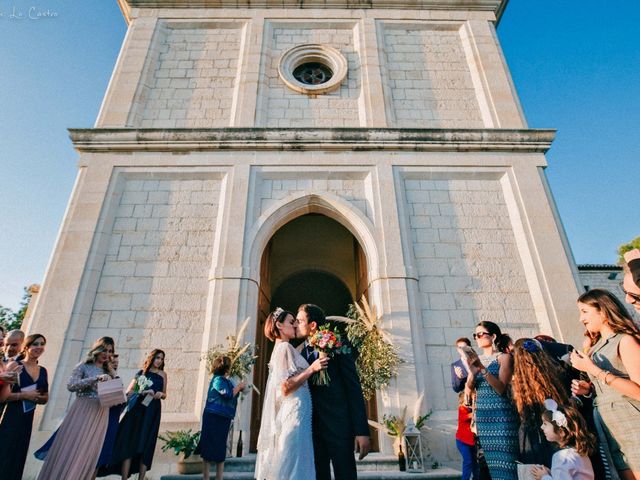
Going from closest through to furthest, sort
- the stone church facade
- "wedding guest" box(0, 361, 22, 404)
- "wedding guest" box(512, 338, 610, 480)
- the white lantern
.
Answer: "wedding guest" box(512, 338, 610, 480), "wedding guest" box(0, 361, 22, 404), the white lantern, the stone church facade

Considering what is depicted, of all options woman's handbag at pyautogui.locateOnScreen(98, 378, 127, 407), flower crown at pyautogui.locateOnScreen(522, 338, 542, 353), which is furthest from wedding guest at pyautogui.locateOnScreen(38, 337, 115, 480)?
flower crown at pyautogui.locateOnScreen(522, 338, 542, 353)

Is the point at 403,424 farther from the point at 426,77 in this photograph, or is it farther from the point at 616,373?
the point at 426,77

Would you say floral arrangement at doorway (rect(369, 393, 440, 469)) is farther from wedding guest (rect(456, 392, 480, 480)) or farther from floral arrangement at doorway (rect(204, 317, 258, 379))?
floral arrangement at doorway (rect(204, 317, 258, 379))

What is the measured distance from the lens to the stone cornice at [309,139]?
854cm

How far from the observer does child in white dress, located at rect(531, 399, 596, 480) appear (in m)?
2.34

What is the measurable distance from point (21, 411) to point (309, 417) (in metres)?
3.46

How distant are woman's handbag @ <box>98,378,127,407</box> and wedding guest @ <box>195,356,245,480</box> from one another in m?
1.08

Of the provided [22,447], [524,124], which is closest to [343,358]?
[22,447]

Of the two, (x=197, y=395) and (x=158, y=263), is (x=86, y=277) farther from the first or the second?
(x=197, y=395)

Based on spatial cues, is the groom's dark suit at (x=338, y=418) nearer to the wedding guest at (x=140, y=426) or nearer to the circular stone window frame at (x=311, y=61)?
the wedding guest at (x=140, y=426)

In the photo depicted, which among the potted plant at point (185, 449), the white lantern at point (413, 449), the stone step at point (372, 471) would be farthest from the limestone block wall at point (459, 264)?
the potted plant at point (185, 449)

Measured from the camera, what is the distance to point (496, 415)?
9.78ft

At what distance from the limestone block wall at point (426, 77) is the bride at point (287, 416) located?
753cm

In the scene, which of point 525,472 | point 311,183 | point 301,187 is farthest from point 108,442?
point 311,183
